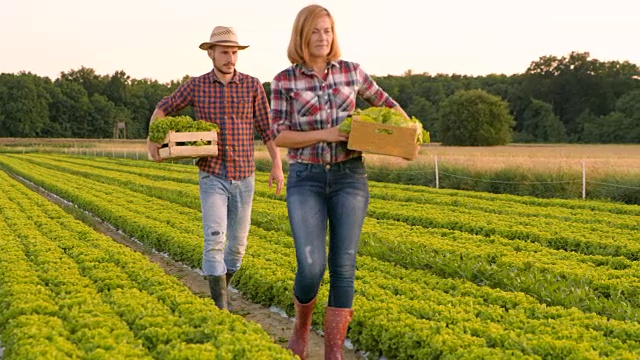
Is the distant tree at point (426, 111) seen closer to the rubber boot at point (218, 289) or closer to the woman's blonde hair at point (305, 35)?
the rubber boot at point (218, 289)

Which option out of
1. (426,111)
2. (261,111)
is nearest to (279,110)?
(261,111)

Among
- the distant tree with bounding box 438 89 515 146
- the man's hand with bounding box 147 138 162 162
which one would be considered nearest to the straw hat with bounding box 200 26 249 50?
the man's hand with bounding box 147 138 162 162

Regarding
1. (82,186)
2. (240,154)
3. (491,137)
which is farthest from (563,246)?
(491,137)

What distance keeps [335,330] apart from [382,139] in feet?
4.30

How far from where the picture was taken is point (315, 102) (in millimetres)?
4238

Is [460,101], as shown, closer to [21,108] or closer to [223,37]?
[223,37]

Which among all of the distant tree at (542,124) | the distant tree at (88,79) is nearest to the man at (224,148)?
the distant tree at (542,124)

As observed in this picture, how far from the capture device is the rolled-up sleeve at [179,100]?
238 inches

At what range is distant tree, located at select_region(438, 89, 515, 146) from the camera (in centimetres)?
6612

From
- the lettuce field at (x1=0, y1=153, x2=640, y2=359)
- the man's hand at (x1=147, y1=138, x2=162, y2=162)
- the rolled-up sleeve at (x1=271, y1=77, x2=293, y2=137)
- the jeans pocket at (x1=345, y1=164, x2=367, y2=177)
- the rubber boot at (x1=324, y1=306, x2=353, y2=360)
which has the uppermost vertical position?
the rolled-up sleeve at (x1=271, y1=77, x2=293, y2=137)

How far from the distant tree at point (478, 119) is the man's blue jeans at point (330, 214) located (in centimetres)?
6346

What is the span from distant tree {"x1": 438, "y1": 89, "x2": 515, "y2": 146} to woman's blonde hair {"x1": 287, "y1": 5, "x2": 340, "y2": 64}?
208 feet

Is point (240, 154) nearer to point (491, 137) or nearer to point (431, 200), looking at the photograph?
point (431, 200)

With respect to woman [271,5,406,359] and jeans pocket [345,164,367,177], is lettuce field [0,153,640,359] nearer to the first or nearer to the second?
woman [271,5,406,359]
